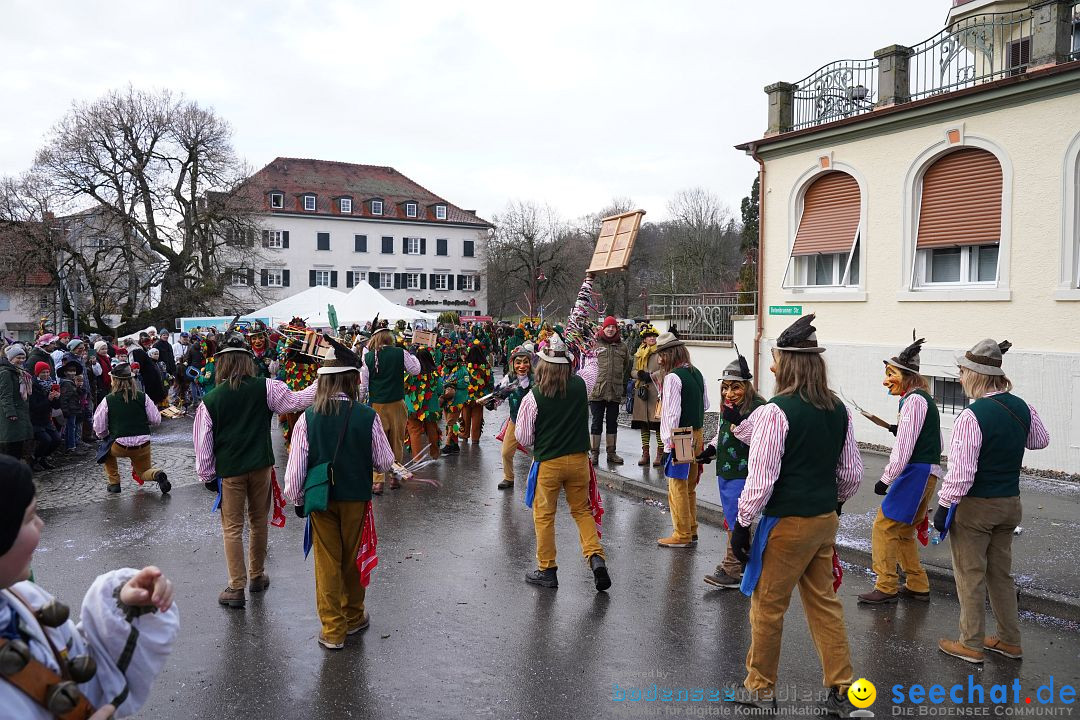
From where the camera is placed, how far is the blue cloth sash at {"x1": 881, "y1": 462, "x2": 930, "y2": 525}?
5562 millimetres

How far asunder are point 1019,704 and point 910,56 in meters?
11.3

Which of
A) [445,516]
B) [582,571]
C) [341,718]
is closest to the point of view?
[341,718]

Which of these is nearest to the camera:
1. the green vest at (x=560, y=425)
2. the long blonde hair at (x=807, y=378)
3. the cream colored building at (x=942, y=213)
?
the long blonde hair at (x=807, y=378)

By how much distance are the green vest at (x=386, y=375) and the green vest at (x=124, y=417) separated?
2.87 m

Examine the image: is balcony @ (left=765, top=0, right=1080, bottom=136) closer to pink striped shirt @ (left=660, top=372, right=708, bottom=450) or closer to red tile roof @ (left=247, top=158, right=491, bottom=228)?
pink striped shirt @ (left=660, top=372, right=708, bottom=450)

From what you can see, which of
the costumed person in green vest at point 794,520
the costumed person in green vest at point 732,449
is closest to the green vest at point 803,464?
the costumed person in green vest at point 794,520

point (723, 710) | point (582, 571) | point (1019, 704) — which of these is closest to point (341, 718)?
point (723, 710)

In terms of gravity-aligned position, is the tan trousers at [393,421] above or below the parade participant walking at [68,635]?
below

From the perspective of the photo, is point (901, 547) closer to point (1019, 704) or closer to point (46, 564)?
point (1019, 704)

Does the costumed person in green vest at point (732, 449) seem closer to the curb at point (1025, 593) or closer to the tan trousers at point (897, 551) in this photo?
the tan trousers at point (897, 551)

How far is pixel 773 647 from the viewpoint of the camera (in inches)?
161

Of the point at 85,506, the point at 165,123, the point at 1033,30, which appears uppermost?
the point at 165,123

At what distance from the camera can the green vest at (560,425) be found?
6.02 m

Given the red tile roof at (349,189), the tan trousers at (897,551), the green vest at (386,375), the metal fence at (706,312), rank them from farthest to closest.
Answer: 1. the red tile roof at (349,189)
2. the metal fence at (706,312)
3. the green vest at (386,375)
4. the tan trousers at (897,551)
